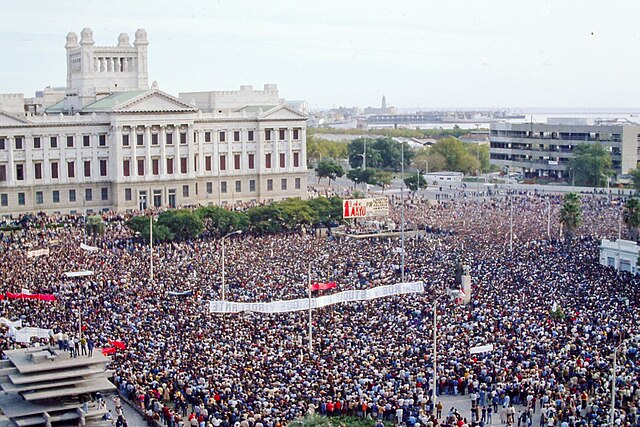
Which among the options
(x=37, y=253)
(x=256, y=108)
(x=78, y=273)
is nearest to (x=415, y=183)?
(x=256, y=108)

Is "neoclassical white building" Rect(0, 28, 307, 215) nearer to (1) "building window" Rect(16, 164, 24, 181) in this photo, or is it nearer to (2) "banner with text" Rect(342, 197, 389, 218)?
(1) "building window" Rect(16, 164, 24, 181)

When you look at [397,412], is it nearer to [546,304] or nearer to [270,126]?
[546,304]

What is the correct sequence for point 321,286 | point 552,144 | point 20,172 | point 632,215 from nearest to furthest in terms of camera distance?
point 321,286 < point 632,215 < point 20,172 < point 552,144

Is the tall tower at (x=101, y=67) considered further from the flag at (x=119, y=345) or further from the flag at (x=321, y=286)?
the flag at (x=119, y=345)

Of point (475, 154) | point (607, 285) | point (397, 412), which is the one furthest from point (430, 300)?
point (475, 154)

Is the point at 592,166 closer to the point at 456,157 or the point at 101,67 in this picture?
the point at 456,157

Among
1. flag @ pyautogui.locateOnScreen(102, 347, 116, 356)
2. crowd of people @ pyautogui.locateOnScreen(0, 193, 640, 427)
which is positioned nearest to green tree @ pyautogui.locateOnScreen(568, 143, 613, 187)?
crowd of people @ pyautogui.locateOnScreen(0, 193, 640, 427)

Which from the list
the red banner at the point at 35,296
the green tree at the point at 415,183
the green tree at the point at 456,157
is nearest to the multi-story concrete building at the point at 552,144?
the green tree at the point at 456,157
